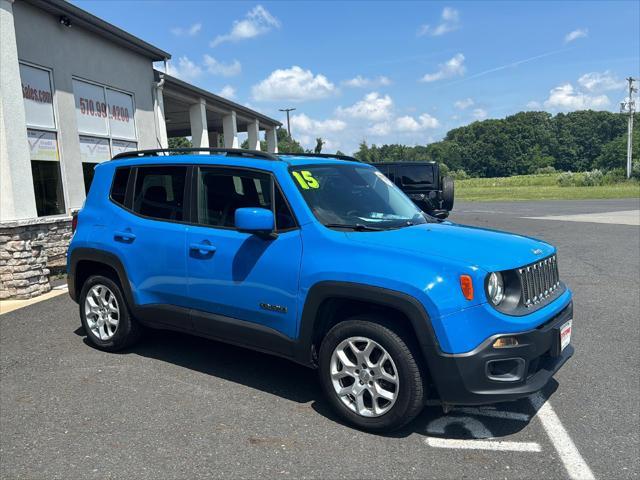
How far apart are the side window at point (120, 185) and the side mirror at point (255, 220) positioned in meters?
1.68

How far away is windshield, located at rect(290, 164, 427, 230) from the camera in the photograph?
3.71 meters

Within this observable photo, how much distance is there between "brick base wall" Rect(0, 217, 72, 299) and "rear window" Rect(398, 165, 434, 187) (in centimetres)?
826

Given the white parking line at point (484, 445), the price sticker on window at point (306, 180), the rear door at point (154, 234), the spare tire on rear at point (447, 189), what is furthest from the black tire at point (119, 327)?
the spare tire on rear at point (447, 189)

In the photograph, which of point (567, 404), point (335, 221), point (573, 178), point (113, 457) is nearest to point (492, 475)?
point (567, 404)

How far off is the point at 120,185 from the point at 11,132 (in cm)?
377

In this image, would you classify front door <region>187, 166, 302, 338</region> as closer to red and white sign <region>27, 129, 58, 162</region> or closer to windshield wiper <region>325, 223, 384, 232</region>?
windshield wiper <region>325, 223, 384, 232</region>

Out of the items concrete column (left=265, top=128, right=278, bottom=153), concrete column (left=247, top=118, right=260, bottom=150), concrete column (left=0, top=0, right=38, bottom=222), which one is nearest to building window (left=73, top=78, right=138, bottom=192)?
concrete column (left=0, top=0, right=38, bottom=222)

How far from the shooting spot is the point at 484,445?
3.17 metres

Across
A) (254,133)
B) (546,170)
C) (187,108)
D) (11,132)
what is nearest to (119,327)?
(11,132)

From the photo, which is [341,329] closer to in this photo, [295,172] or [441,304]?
[441,304]

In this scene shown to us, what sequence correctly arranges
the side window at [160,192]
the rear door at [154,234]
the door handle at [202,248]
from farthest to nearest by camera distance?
the side window at [160,192] < the rear door at [154,234] < the door handle at [202,248]

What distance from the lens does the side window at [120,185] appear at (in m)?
4.70

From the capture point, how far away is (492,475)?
2834 mm

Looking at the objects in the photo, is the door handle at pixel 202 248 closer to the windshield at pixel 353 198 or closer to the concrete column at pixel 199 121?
the windshield at pixel 353 198
